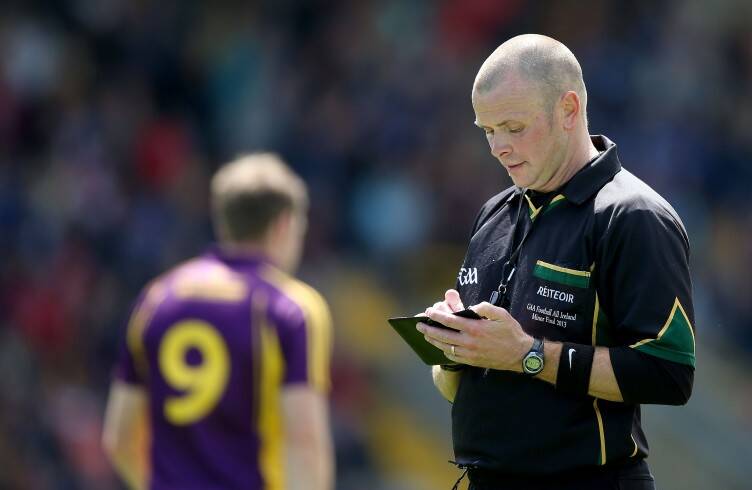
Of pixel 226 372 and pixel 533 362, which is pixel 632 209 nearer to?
pixel 533 362

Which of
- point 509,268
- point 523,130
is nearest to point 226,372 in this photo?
point 509,268

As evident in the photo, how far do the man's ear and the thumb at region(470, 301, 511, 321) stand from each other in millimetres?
562

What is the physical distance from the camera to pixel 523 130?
336 cm

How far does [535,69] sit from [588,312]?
2.13 ft

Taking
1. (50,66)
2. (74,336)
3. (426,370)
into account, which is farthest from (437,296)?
(50,66)

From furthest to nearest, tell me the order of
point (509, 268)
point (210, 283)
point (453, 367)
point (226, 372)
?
point (210, 283) → point (226, 372) → point (453, 367) → point (509, 268)

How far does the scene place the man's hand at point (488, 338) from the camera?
10.4ft

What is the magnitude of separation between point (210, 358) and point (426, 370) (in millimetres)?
6105

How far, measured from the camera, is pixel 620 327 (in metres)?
3.20

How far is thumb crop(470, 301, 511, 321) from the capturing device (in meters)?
3.16

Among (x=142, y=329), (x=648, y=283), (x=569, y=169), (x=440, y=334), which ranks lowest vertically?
(x=142, y=329)

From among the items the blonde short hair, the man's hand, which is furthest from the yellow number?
the man's hand

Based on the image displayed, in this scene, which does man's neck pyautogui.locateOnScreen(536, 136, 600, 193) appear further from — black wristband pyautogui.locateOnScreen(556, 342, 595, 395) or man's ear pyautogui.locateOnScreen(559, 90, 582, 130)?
black wristband pyautogui.locateOnScreen(556, 342, 595, 395)

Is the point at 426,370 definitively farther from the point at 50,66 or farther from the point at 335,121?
the point at 50,66
